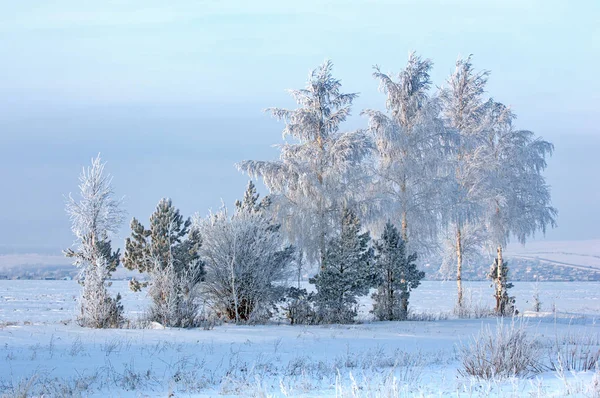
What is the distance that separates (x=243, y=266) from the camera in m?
24.0

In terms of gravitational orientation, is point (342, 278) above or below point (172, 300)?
above

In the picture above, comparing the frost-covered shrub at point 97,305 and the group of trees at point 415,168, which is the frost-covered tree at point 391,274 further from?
the frost-covered shrub at point 97,305

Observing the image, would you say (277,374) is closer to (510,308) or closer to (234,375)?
(234,375)

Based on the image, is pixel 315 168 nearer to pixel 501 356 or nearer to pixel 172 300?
pixel 172 300

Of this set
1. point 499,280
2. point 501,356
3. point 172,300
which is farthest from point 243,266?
point 499,280

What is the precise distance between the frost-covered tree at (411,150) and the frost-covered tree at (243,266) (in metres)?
6.96

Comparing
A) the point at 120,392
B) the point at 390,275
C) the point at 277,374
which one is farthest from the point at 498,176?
the point at 120,392

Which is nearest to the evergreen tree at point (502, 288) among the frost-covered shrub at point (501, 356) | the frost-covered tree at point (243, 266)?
the frost-covered tree at point (243, 266)

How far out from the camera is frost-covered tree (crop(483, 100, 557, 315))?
3334cm

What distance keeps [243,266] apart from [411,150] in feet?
33.8

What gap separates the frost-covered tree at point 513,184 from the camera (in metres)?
33.3

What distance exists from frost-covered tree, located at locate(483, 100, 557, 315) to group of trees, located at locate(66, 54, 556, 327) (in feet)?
0.23

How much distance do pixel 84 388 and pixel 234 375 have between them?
260 cm

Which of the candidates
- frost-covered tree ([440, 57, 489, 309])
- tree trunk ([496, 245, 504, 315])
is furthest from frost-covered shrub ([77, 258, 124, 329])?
tree trunk ([496, 245, 504, 315])
